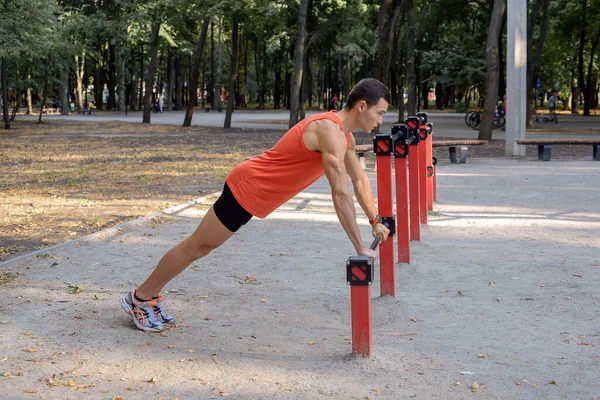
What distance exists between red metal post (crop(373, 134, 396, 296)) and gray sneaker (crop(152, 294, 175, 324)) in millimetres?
1594

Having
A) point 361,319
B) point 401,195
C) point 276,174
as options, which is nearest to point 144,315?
point 276,174

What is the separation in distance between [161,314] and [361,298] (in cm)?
154

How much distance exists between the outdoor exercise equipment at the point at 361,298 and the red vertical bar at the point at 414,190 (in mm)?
3145

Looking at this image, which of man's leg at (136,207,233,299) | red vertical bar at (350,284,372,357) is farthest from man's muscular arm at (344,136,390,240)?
man's leg at (136,207,233,299)

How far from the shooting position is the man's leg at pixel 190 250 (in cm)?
518

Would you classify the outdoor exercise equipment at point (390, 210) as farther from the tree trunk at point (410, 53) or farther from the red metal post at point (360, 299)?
the tree trunk at point (410, 53)

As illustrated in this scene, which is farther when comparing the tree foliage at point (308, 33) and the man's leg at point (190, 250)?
the tree foliage at point (308, 33)

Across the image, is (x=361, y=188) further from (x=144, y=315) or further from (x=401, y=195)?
(x=401, y=195)

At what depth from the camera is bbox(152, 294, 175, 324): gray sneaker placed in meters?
5.55

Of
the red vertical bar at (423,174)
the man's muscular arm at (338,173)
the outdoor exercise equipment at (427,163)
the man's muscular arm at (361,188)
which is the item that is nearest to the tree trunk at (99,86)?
the outdoor exercise equipment at (427,163)

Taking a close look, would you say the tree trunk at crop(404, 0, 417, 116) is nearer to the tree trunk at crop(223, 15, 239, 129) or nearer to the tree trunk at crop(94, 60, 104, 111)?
the tree trunk at crop(223, 15, 239, 129)

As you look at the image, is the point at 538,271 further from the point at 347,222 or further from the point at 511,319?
the point at 347,222

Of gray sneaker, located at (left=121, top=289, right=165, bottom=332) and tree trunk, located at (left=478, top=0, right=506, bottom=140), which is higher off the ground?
tree trunk, located at (left=478, top=0, right=506, bottom=140)

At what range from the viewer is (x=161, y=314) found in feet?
18.6
